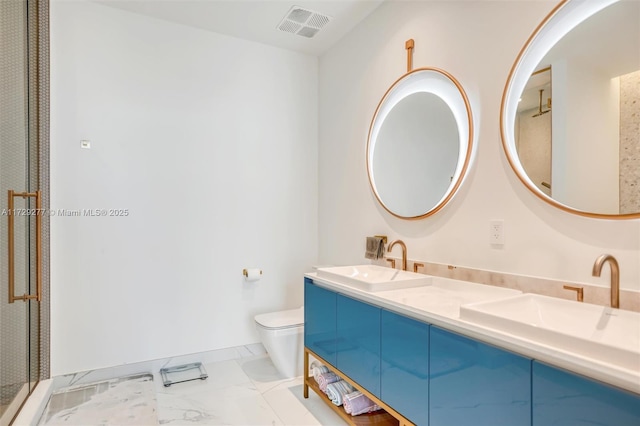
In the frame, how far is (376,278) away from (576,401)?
1.17 meters

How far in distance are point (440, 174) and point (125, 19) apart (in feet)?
8.30

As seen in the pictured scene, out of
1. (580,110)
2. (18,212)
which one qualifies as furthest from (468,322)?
(18,212)

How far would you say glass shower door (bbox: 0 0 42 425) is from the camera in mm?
1860

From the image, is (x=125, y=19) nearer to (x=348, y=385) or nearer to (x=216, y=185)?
(x=216, y=185)

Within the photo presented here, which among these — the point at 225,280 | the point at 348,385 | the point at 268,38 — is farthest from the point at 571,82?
the point at 225,280

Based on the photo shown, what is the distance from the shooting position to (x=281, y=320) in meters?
2.62

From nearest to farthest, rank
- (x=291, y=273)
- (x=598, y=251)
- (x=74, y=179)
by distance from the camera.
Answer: (x=598, y=251) → (x=74, y=179) → (x=291, y=273)

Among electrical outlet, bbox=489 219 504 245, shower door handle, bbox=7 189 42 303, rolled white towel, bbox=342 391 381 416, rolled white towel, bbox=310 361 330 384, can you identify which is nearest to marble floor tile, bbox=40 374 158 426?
shower door handle, bbox=7 189 42 303

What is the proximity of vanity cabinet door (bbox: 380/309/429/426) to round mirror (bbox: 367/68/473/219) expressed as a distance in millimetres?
781

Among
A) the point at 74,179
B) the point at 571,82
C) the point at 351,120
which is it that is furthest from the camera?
the point at 351,120

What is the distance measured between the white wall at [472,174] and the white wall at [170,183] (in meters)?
0.59

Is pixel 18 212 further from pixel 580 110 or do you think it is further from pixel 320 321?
pixel 580 110

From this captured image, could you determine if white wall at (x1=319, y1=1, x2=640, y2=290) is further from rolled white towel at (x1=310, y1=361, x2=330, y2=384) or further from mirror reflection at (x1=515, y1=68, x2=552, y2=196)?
rolled white towel at (x1=310, y1=361, x2=330, y2=384)

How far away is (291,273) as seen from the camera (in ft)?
10.6
